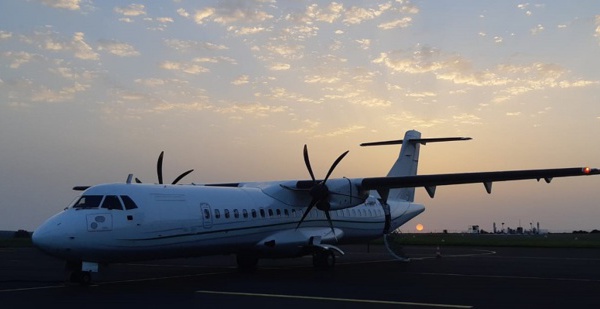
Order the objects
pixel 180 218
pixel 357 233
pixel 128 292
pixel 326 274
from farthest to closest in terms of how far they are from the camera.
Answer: pixel 357 233, pixel 326 274, pixel 180 218, pixel 128 292

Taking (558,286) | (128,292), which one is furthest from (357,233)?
(128,292)

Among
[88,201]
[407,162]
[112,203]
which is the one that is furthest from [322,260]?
[88,201]

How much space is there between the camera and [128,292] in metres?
15.3

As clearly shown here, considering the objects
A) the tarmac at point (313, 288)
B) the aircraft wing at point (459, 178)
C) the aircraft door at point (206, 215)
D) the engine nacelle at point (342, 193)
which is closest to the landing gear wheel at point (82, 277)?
the tarmac at point (313, 288)

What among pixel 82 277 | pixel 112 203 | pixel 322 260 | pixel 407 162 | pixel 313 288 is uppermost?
pixel 407 162

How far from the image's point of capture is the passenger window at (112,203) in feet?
57.4

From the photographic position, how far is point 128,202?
1797 cm

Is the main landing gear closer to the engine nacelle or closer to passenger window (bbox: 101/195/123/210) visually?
passenger window (bbox: 101/195/123/210)

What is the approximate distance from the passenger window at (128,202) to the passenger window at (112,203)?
0.17 metres

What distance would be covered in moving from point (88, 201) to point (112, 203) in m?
0.63

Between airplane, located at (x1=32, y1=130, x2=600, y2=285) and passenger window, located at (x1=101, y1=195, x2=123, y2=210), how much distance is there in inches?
1.1

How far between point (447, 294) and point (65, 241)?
363 inches

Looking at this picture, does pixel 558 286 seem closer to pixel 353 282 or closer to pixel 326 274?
pixel 353 282

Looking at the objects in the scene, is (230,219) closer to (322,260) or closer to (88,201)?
(322,260)
